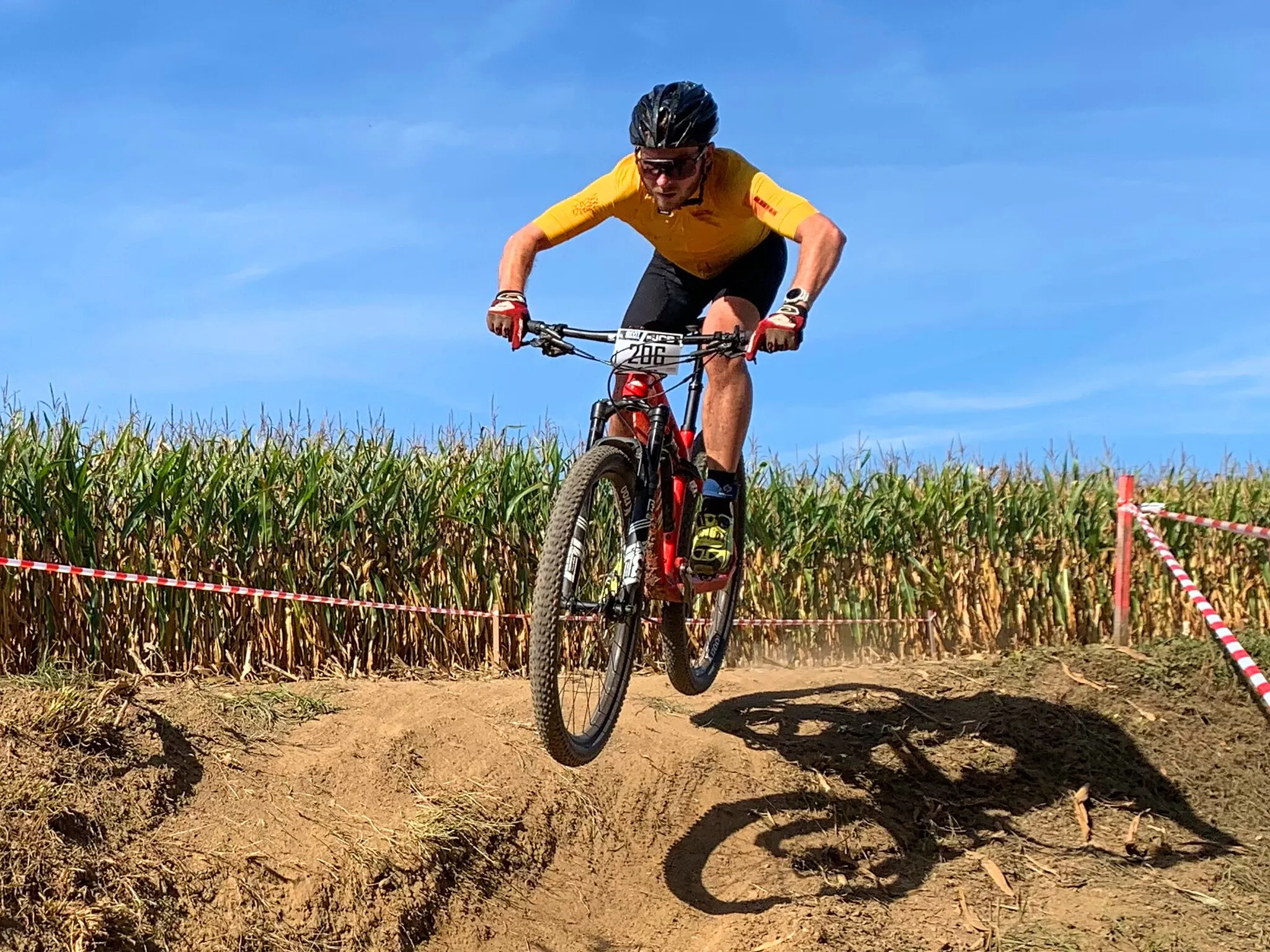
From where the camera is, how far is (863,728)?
23.7 feet

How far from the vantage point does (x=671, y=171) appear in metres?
5.07

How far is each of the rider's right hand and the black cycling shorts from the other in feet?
3.00

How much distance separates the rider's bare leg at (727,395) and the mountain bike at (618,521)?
74 millimetres

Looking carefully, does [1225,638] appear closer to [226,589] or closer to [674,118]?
[674,118]

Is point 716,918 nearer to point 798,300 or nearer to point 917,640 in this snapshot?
point 798,300

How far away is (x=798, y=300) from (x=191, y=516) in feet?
20.2

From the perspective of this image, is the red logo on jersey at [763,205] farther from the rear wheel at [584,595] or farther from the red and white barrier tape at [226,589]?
the red and white barrier tape at [226,589]

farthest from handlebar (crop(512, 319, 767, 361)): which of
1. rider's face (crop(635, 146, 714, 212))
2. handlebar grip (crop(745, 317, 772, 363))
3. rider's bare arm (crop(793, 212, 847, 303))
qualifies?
rider's face (crop(635, 146, 714, 212))

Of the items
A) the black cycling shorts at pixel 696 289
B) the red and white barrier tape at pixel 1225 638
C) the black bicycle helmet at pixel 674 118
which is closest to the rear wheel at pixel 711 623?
the black cycling shorts at pixel 696 289

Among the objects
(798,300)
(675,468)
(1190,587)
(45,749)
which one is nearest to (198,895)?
(45,749)

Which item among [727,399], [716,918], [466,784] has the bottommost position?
[716,918]

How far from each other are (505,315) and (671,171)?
3.06 ft

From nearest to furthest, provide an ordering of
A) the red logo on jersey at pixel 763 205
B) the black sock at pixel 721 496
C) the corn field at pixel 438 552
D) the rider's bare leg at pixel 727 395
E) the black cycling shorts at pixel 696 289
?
the red logo on jersey at pixel 763 205, the rider's bare leg at pixel 727 395, the black sock at pixel 721 496, the black cycling shorts at pixel 696 289, the corn field at pixel 438 552

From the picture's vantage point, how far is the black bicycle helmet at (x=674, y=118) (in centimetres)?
497
